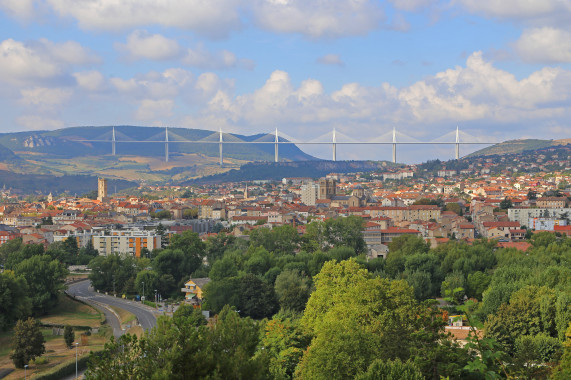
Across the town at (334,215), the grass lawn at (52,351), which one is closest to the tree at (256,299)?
the grass lawn at (52,351)

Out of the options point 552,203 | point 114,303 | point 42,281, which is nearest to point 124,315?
point 114,303

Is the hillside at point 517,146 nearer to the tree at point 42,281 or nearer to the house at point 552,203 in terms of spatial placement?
the house at point 552,203

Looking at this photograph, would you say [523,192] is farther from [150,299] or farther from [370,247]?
[150,299]

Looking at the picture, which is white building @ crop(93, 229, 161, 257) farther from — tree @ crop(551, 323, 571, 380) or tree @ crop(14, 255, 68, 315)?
tree @ crop(551, 323, 571, 380)

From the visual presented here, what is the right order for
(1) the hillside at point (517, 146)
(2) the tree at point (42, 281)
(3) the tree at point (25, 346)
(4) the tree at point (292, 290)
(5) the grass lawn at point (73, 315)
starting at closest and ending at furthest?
(3) the tree at point (25, 346)
(4) the tree at point (292, 290)
(5) the grass lawn at point (73, 315)
(2) the tree at point (42, 281)
(1) the hillside at point (517, 146)

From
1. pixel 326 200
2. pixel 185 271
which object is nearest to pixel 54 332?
pixel 185 271

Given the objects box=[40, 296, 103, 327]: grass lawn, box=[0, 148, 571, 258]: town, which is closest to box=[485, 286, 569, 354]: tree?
box=[40, 296, 103, 327]: grass lawn
